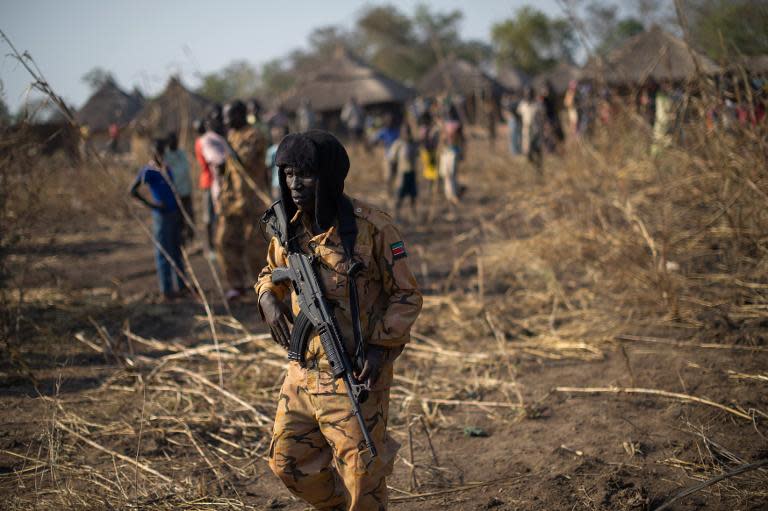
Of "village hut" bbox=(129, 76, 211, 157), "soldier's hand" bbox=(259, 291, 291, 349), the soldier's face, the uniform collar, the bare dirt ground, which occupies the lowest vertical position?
the bare dirt ground

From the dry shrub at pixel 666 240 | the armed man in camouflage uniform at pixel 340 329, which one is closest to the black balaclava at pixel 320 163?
the armed man in camouflage uniform at pixel 340 329

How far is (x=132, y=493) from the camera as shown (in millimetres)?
3166

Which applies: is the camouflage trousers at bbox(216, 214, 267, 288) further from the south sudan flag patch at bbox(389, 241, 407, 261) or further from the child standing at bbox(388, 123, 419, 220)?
the south sudan flag patch at bbox(389, 241, 407, 261)

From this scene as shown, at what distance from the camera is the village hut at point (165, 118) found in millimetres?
6846

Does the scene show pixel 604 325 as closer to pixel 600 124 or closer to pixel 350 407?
pixel 600 124

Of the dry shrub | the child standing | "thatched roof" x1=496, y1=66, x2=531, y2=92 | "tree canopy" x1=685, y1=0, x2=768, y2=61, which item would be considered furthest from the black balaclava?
"thatched roof" x1=496, y1=66, x2=531, y2=92

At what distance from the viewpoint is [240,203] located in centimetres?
606

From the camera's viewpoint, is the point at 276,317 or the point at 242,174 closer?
the point at 276,317

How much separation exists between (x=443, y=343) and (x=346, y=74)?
78.4 feet

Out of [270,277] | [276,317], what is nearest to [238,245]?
[270,277]

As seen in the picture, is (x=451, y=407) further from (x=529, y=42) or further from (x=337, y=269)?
(x=529, y=42)

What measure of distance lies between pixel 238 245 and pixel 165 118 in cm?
639

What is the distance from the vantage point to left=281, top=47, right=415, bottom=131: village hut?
26891mm

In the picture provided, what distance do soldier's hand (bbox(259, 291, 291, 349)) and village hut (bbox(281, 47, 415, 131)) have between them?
24710 mm
